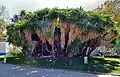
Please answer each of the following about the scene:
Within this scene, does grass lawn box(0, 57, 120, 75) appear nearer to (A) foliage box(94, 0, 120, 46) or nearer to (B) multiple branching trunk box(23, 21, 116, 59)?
(B) multiple branching trunk box(23, 21, 116, 59)

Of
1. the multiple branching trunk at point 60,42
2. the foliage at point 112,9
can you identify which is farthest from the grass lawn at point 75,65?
the foliage at point 112,9

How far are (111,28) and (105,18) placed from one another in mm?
832

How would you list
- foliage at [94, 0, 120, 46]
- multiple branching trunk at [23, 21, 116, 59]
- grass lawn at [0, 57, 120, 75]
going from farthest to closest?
1. foliage at [94, 0, 120, 46]
2. multiple branching trunk at [23, 21, 116, 59]
3. grass lawn at [0, 57, 120, 75]

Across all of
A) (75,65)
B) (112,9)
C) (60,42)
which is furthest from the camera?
(112,9)

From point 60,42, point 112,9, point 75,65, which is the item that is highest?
point 112,9

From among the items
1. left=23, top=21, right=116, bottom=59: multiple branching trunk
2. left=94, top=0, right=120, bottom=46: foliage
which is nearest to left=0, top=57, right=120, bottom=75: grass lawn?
left=23, top=21, right=116, bottom=59: multiple branching trunk

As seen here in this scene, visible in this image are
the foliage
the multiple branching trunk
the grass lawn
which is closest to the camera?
the grass lawn

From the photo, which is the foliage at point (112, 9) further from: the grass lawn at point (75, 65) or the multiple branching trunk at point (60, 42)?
the grass lawn at point (75, 65)

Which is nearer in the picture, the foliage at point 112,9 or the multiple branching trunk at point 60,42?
the multiple branching trunk at point 60,42

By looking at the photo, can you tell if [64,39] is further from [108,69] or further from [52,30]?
[108,69]

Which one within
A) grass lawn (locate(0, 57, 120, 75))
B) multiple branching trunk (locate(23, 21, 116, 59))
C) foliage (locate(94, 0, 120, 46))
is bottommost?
grass lawn (locate(0, 57, 120, 75))

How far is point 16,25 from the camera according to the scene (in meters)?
18.6

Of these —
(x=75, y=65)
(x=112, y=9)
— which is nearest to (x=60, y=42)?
(x=75, y=65)

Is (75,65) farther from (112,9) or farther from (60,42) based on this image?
(112,9)
